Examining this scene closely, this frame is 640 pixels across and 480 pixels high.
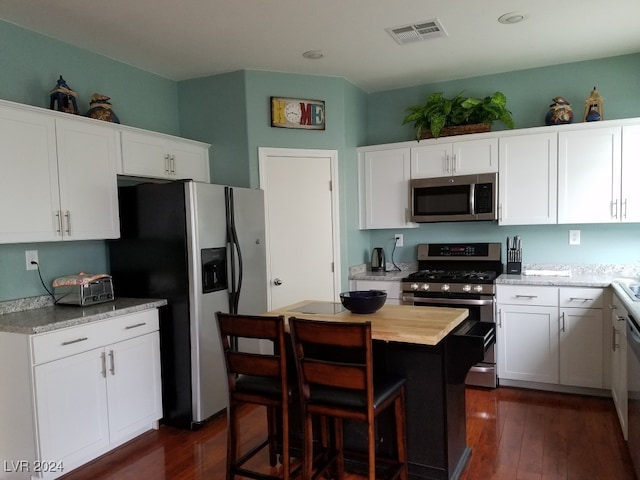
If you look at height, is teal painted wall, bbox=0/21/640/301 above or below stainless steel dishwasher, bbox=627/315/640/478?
above

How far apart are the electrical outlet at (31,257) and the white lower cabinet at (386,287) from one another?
8.36ft

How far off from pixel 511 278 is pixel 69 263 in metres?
3.40

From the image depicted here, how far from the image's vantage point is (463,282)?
3.79m

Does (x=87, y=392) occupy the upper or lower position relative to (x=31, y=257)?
lower

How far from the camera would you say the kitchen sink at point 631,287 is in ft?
8.99

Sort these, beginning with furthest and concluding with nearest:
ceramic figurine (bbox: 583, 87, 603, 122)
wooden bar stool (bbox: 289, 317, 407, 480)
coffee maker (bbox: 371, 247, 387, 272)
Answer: coffee maker (bbox: 371, 247, 387, 272) < ceramic figurine (bbox: 583, 87, 603, 122) < wooden bar stool (bbox: 289, 317, 407, 480)

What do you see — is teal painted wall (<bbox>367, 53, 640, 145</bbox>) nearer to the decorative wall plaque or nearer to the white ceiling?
the white ceiling

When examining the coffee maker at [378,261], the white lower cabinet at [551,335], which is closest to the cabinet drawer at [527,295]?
the white lower cabinet at [551,335]

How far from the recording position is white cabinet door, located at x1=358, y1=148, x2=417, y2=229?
14.1 ft

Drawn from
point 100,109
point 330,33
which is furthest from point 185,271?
point 330,33

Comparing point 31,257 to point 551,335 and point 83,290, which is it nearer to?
point 83,290

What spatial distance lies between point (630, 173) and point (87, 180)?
3966 mm

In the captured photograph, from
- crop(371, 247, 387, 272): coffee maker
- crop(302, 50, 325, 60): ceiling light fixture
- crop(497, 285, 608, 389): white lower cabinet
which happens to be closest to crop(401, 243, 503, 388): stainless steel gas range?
crop(497, 285, 608, 389): white lower cabinet

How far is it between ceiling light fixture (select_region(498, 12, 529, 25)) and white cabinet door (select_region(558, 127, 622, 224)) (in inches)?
42.7
